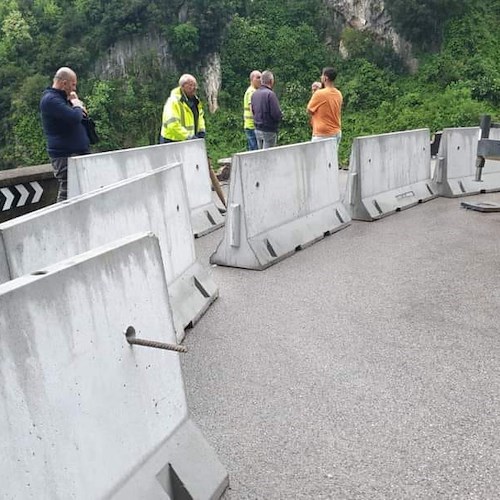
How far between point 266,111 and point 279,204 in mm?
3109

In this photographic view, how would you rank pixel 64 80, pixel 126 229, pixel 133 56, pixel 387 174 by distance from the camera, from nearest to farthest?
pixel 126 229, pixel 64 80, pixel 387 174, pixel 133 56

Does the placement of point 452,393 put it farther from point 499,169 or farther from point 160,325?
point 499,169

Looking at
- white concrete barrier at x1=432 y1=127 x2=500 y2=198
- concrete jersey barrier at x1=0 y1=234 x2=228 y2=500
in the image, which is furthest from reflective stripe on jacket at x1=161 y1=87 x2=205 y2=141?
concrete jersey barrier at x1=0 y1=234 x2=228 y2=500

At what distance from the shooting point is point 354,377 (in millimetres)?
3553

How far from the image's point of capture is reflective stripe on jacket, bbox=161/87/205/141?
8.09 metres

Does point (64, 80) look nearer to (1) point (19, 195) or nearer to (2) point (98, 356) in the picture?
(1) point (19, 195)

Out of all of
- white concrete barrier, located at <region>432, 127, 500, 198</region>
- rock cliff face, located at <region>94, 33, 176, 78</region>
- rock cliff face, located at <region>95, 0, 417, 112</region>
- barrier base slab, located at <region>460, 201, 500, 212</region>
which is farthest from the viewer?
rock cliff face, located at <region>94, 33, 176, 78</region>

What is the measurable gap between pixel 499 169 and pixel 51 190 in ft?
26.5

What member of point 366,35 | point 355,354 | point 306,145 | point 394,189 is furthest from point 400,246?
point 366,35

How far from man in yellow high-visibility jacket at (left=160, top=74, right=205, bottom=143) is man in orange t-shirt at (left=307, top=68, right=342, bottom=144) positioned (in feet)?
5.84

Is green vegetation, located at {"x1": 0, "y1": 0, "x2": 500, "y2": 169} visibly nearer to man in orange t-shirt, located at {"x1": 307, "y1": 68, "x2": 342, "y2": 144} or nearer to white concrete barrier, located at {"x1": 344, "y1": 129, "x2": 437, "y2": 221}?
white concrete barrier, located at {"x1": 344, "y1": 129, "x2": 437, "y2": 221}

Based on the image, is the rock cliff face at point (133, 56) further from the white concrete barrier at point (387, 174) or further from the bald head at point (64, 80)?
the bald head at point (64, 80)

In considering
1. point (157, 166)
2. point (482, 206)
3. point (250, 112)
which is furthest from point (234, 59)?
point (157, 166)

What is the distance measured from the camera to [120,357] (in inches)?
85.6
